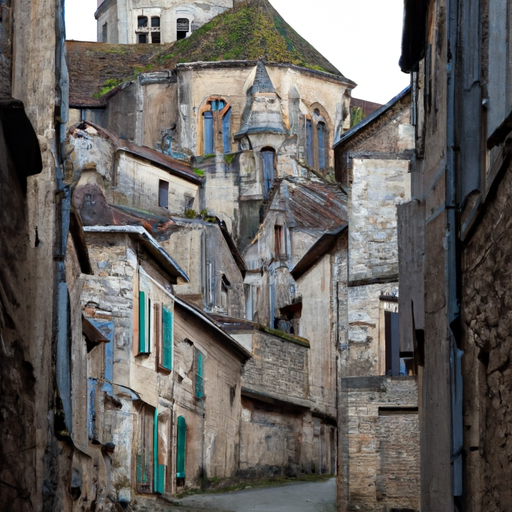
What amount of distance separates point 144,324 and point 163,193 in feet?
73.3

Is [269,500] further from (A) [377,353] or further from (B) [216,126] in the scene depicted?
(B) [216,126]

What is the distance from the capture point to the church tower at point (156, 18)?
7081cm

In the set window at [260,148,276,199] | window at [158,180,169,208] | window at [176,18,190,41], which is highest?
window at [176,18,190,41]

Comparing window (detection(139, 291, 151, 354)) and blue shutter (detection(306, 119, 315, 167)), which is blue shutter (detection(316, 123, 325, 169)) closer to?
blue shutter (detection(306, 119, 315, 167))

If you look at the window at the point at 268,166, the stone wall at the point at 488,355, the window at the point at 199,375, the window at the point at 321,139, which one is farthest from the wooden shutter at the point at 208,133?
the stone wall at the point at 488,355

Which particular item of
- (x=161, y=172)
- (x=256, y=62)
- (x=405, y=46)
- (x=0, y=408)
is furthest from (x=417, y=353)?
(x=256, y=62)

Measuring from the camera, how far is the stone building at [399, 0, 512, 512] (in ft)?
31.2

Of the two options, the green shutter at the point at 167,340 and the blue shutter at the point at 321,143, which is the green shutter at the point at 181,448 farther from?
the blue shutter at the point at 321,143

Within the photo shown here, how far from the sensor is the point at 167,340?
2652 centimetres

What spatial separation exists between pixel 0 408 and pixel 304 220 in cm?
4078

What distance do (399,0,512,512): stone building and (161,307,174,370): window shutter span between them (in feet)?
39.7

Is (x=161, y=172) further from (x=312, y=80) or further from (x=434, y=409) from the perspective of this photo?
(x=434, y=409)

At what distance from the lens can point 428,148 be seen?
45.8 ft

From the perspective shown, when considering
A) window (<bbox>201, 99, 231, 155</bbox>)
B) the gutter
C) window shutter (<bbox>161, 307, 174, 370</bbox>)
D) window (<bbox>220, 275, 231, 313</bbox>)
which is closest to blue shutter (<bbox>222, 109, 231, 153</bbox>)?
window (<bbox>201, 99, 231, 155</bbox>)
